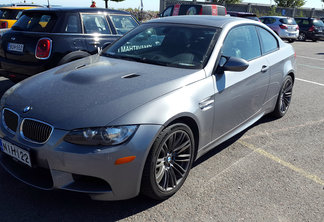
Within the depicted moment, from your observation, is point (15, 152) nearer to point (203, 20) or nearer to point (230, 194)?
point (230, 194)

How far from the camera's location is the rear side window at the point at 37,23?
536cm

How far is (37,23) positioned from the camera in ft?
17.9

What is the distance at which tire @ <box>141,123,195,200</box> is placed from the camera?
2.59 metres

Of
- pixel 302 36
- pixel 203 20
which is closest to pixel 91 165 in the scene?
pixel 203 20

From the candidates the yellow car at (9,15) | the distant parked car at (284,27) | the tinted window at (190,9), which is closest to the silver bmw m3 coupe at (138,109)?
the yellow car at (9,15)

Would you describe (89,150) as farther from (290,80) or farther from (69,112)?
(290,80)

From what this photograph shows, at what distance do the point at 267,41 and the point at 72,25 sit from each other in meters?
3.28

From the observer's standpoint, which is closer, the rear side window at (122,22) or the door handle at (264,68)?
the door handle at (264,68)

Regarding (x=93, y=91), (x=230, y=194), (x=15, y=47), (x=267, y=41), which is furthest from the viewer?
(x=15, y=47)

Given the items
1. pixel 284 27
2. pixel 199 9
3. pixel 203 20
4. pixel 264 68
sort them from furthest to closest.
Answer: pixel 284 27
pixel 199 9
pixel 264 68
pixel 203 20

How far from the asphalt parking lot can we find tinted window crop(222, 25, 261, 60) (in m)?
1.18

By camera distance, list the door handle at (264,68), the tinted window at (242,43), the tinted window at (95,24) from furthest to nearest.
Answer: the tinted window at (95,24)
the door handle at (264,68)
the tinted window at (242,43)

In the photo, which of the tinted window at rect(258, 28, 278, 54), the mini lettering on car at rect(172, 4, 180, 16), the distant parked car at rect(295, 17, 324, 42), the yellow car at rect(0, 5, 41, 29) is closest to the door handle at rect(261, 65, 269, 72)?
the tinted window at rect(258, 28, 278, 54)

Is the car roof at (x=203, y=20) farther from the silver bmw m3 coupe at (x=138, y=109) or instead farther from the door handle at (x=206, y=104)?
the door handle at (x=206, y=104)
